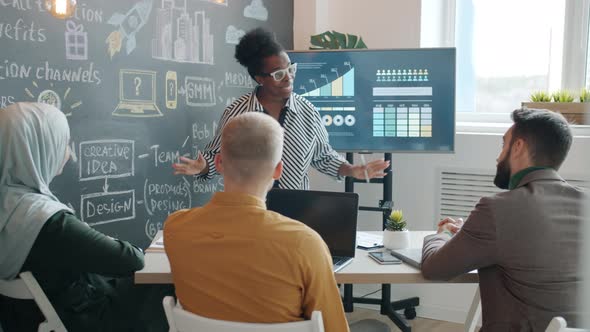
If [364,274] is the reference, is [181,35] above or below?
above

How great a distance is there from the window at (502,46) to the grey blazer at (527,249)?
2.24m

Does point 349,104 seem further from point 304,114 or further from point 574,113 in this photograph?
point 574,113

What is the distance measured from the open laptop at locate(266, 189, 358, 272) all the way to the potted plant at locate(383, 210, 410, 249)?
0.69 ft

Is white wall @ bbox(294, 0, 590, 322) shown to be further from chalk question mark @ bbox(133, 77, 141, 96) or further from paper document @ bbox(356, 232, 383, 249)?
chalk question mark @ bbox(133, 77, 141, 96)

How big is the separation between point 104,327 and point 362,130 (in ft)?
6.38

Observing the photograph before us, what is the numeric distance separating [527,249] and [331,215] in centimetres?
71

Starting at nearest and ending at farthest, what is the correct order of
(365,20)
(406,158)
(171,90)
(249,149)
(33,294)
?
(249,149) < (33,294) < (171,90) < (406,158) < (365,20)

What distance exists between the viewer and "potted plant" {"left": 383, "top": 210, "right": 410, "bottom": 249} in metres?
2.46

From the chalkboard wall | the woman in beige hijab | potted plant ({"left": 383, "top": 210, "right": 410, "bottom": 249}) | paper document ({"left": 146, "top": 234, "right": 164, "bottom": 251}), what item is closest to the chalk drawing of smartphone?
the chalkboard wall

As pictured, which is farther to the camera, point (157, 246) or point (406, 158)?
point (406, 158)

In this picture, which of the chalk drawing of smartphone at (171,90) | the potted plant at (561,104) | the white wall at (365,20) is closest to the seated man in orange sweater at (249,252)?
the chalk drawing of smartphone at (171,90)

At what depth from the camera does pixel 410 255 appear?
231 centimetres

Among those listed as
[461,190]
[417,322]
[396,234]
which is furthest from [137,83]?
[417,322]

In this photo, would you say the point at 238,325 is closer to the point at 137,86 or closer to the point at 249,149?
the point at 249,149
